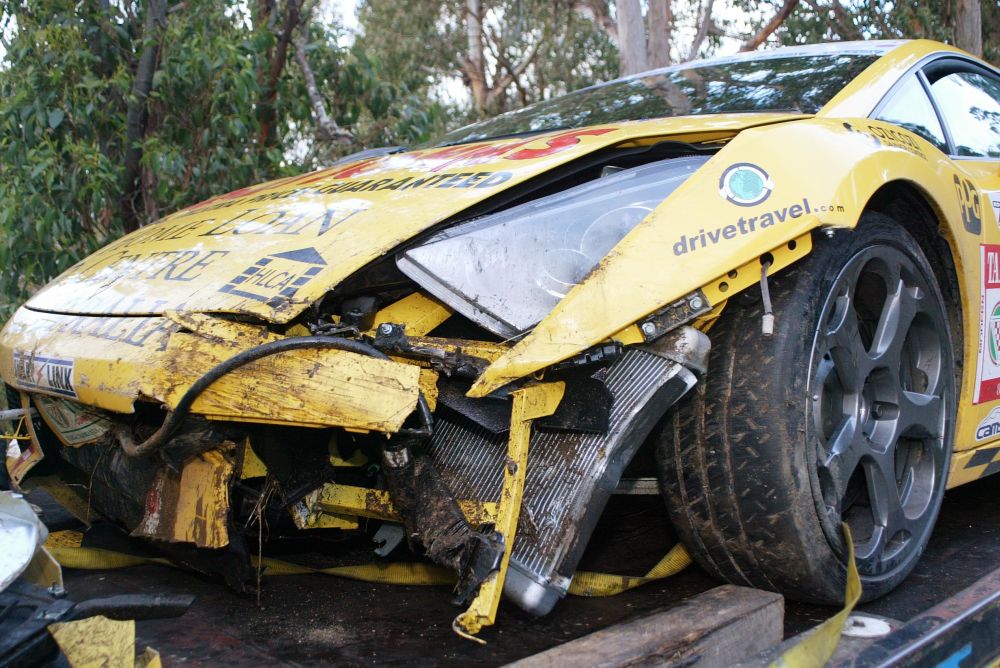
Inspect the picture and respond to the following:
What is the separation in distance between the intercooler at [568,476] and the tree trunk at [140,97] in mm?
3405

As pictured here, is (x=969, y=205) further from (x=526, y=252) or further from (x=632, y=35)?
(x=632, y=35)

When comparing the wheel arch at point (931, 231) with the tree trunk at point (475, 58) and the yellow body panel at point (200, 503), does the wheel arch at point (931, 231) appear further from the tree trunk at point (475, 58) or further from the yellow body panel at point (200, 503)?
the tree trunk at point (475, 58)

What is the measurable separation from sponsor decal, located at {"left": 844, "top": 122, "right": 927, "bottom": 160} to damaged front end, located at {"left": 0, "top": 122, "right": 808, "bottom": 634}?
0.38 metres

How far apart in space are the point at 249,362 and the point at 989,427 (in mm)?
2126

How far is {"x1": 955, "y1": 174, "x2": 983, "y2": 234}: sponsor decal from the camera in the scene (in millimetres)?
2504

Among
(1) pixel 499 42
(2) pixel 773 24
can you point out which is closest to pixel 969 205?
(2) pixel 773 24

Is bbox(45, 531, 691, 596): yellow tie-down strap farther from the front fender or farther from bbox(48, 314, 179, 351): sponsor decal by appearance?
the front fender

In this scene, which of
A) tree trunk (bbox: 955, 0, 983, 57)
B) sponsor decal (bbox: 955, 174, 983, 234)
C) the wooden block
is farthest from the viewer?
tree trunk (bbox: 955, 0, 983, 57)

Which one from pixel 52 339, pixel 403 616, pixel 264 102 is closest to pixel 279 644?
pixel 403 616

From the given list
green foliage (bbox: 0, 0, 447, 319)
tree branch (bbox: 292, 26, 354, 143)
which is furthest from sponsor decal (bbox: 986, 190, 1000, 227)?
tree branch (bbox: 292, 26, 354, 143)

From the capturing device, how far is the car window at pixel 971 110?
295cm

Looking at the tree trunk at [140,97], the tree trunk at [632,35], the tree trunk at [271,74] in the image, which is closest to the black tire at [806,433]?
the tree trunk at [140,97]

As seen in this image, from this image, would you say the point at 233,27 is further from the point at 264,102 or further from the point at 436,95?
the point at 436,95

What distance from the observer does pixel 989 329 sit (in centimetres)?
263
